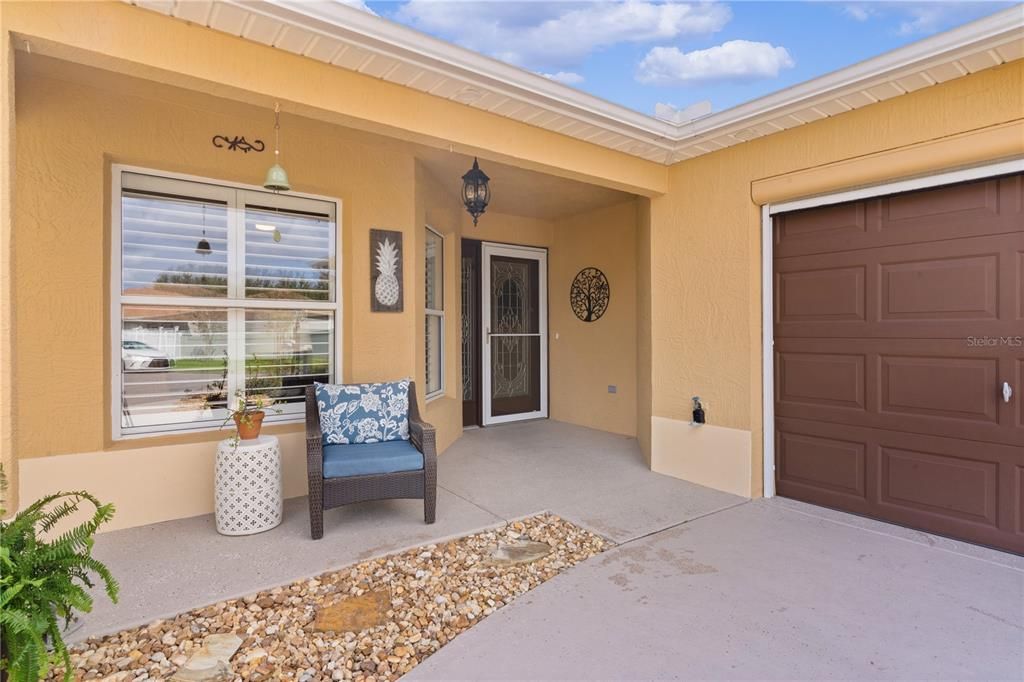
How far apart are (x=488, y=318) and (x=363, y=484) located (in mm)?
3636

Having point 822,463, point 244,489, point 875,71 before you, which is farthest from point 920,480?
point 244,489

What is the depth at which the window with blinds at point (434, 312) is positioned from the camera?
550cm

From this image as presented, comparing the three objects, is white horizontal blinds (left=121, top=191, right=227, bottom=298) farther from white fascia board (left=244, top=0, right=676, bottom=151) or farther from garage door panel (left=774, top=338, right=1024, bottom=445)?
garage door panel (left=774, top=338, right=1024, bottom=445)

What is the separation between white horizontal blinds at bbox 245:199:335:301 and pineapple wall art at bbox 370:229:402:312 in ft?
1.13

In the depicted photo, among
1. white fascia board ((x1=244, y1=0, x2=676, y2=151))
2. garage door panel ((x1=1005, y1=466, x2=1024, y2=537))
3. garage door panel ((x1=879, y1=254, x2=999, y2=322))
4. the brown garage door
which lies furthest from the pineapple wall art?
garage door panel ((x1=1005, y1=466, x2=1024, y2=537))

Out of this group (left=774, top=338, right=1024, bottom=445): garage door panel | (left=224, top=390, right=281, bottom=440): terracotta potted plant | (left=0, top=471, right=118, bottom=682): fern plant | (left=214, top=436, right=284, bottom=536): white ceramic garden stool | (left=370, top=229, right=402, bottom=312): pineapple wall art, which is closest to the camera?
(left=0, top=471, right=118, bottom=682): fern plant

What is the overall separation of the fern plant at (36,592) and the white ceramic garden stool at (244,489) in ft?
4.39

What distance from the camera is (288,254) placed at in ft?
13.5

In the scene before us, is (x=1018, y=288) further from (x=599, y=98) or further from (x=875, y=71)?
(x=599, y=98)

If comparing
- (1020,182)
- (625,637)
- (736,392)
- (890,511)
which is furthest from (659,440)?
(1020,182)

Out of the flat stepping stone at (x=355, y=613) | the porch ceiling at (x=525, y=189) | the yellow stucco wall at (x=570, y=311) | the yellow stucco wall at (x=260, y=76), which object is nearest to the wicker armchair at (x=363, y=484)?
the flat stepping stone at (x=355, y=613)

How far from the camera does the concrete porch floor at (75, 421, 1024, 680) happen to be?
2.02 meters

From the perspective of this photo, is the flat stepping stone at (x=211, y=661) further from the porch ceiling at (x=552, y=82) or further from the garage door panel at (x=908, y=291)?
the garage door panel at (x=908, y=291)

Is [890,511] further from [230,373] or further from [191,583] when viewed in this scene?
[230,373]
